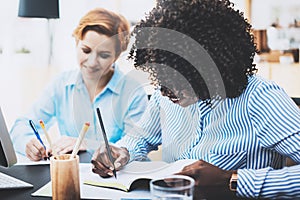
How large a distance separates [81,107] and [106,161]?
2.23 ft

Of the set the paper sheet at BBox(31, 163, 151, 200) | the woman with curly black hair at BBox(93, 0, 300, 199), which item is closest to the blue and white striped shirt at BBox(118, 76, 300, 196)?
the woman with curly black hair at BBox(93, 0, 300, 199)

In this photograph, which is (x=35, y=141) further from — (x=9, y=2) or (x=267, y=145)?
(x=9, y=2)

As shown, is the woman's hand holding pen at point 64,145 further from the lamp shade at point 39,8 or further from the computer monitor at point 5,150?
the lamp shade at point 39,8

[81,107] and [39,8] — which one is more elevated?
[39,8]

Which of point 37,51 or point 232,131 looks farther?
point 37,51

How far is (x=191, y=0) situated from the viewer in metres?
1.42

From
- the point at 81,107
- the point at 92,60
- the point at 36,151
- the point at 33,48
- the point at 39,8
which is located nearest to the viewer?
the point at 36,151

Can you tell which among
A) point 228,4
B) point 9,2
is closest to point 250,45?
point 228,4

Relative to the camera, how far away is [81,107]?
83.0 inches

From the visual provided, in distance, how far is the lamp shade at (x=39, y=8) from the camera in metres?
2.68

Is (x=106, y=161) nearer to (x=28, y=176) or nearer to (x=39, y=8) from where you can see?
(x=28, y=176)

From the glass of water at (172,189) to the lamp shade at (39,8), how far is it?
1901 millimetres

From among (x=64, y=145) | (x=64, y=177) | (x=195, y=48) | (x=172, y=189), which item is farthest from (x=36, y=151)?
(x=172, y=189)

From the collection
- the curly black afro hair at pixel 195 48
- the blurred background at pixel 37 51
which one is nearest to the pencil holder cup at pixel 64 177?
the curly black afro hair at pixel 195 48
